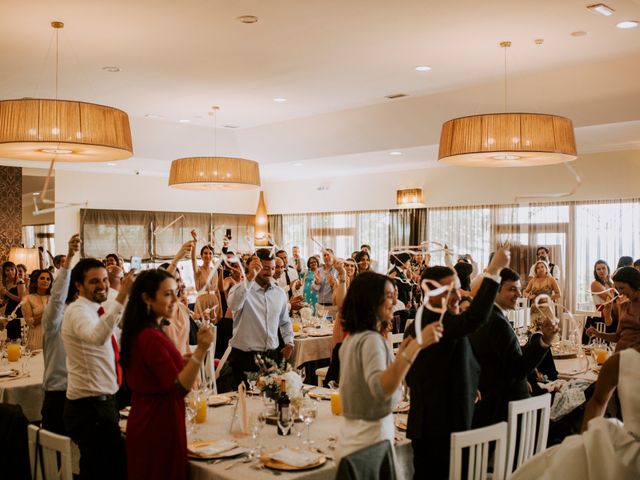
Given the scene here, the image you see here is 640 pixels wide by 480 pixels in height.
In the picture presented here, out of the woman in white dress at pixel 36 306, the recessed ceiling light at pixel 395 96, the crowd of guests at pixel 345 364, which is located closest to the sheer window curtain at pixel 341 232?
the recessed ceiling light at pixel 395 96

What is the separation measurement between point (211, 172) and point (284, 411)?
4352 millimetres

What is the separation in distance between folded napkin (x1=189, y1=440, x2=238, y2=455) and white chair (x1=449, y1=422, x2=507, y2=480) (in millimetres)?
1110

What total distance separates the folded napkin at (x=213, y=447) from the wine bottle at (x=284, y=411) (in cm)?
30

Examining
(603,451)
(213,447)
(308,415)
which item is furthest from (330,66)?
(603,451)

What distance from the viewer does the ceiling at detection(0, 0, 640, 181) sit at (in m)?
5.84

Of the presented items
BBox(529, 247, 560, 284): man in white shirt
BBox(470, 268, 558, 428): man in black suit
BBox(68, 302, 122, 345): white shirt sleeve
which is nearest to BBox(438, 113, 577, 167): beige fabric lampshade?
BBox(470, 268, 558, 428): man in black suit

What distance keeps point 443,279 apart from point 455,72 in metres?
4.73

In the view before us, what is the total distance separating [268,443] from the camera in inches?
145

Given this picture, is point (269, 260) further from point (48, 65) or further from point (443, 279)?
point (48, 65)

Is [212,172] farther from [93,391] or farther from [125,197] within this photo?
[125,197]

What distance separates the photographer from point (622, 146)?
1032cm

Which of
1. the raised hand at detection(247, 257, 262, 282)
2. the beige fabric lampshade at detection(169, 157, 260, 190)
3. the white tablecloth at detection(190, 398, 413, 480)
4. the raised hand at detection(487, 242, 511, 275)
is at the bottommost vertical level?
the white tablecloth at detection(190, 398, 413, 480)

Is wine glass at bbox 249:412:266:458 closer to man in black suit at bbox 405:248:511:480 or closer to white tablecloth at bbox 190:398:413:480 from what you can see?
white tablecloth at bbox 190:398:413:480

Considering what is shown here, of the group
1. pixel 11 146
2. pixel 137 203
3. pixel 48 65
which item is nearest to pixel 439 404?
pixel 11 146
